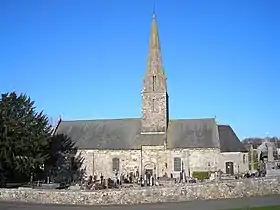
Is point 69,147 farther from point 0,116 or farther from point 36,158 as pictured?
point 0,116

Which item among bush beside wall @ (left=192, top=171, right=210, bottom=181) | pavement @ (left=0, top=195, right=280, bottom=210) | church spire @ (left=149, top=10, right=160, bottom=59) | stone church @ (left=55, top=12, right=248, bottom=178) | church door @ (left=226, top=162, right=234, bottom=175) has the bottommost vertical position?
pavement @ (left=0, top=195, right=280, bottom=210)

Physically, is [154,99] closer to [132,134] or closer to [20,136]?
[132,134]

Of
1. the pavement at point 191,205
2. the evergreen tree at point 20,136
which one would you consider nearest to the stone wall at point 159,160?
the evergreen tree at point 20,136

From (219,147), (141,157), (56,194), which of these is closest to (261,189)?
(56,194)

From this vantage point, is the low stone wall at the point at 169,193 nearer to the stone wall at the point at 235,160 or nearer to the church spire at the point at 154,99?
the stone wall at the point at 235,160

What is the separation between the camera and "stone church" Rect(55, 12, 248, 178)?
2047 inches

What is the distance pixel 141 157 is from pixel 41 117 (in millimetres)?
13862

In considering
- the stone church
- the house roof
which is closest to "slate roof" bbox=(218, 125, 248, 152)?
the stone church

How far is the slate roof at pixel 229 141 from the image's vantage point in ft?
172

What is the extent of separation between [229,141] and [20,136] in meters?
25.8

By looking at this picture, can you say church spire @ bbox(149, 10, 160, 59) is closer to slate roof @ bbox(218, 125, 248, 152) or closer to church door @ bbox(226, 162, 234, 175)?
Result: slate roof @ bbox(218, 125, 248, 152)

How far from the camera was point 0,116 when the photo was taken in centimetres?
4188

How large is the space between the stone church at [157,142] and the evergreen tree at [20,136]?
31.6 feet

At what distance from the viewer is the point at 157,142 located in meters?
53.5
